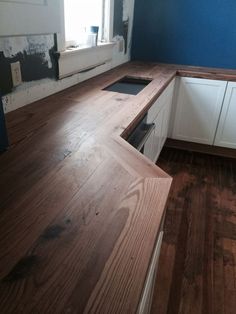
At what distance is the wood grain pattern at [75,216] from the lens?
481 mm

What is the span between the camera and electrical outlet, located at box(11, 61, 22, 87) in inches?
47.7

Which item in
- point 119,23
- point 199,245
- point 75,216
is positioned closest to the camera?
point 75,216

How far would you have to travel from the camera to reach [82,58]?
73.1 inches

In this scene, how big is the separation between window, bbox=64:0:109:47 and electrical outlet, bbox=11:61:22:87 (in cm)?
64

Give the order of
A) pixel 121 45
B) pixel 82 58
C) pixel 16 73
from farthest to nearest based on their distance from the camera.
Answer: pixel 121 45, pixel 82 58, pixel 16 73

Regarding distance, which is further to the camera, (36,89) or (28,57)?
(36,89)

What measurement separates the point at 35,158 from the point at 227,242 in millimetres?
1439

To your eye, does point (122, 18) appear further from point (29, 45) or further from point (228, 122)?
point (29, 45)

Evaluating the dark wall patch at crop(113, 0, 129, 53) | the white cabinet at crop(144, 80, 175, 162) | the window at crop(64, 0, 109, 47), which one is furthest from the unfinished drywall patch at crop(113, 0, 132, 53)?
the white cabinet at crop(144, 80, 175, 162)

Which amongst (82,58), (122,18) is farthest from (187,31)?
(82,58)

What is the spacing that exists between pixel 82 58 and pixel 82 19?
16.2 inches

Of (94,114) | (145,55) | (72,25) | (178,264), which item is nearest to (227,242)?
(178,264)

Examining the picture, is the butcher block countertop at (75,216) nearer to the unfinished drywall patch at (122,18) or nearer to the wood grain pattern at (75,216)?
the wood grain pattern at (75,216)

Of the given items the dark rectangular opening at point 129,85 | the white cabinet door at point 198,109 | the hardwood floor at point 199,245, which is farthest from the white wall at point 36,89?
the hardwood floor at point 199,245
